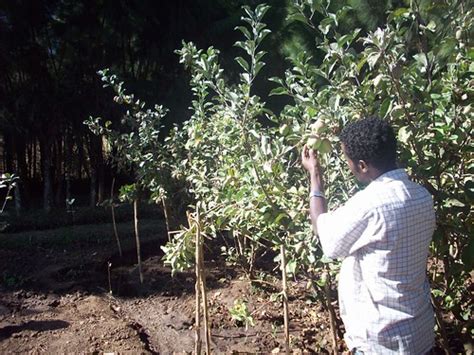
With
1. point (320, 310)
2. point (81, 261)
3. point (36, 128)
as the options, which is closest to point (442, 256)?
point (320, 310)

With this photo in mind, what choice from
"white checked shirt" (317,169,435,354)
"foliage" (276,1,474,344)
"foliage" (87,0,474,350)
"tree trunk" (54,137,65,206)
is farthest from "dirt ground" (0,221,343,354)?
"tree trunk" (54,137,65,206)

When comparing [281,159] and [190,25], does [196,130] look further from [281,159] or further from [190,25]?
[190,25]

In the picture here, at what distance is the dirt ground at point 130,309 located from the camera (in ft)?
11.5

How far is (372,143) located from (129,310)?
3.07 meters

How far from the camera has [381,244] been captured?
1653 millimetres

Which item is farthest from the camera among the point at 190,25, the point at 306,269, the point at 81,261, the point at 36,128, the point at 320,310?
the point at 36,128

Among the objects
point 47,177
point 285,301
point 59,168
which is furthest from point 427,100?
point 59,168

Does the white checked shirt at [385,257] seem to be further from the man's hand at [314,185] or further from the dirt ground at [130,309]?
the dirt ground at [130,309]

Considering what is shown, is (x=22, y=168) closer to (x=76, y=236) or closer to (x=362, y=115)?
(x=76, y=236)

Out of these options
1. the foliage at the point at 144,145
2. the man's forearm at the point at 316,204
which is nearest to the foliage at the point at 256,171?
the man's forearm at the point at 316,204

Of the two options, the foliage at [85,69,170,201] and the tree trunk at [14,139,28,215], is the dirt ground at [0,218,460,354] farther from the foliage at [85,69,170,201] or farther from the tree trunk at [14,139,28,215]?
the tree trunk at [14,139,28,215]

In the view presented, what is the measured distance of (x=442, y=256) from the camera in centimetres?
243

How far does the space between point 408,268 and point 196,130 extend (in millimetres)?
1921

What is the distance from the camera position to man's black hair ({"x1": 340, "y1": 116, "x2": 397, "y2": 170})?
1688mm
